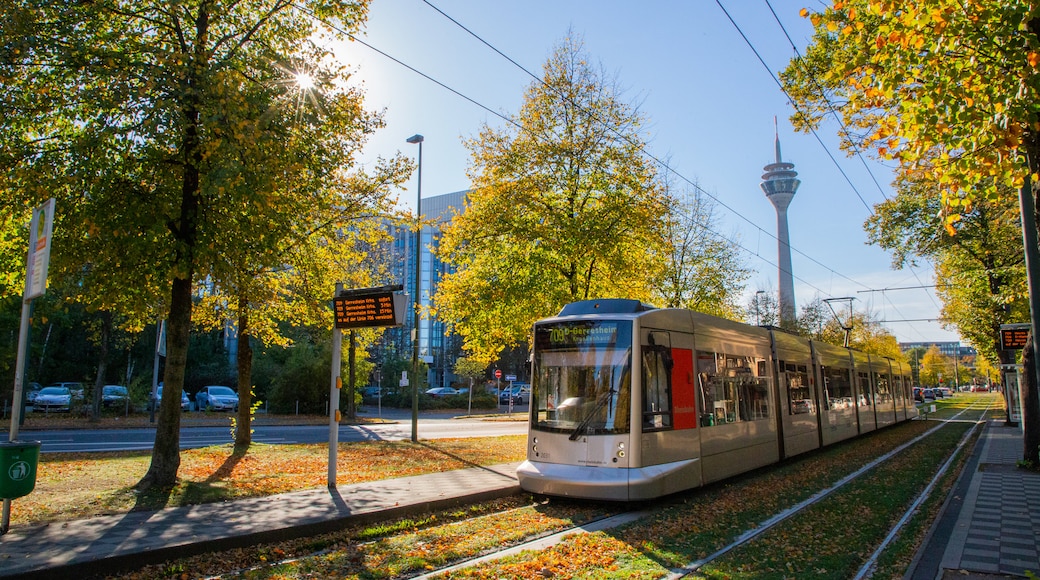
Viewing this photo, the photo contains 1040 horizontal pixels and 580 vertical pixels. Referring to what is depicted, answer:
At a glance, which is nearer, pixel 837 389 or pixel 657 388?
pixel 657 388

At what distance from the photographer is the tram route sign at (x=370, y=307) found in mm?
10461

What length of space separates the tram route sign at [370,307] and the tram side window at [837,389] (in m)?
13.1

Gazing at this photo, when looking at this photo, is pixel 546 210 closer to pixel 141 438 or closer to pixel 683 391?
pixel 683 391

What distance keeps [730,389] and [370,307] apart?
261 inches

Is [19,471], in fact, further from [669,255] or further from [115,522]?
[669,255]

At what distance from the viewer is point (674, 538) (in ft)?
24.7

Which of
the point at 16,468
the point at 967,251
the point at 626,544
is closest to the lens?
the point at 16,468

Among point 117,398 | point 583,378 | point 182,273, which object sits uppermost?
point 182,273

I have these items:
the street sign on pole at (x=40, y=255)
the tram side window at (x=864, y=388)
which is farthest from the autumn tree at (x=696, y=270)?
the street sign on pole at (x=40, y=255)

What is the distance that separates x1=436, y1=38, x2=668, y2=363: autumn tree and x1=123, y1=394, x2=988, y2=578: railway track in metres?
7.39

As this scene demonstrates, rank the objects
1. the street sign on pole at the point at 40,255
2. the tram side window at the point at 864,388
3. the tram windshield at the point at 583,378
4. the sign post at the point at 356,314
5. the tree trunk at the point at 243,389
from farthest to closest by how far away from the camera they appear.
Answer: the tram side window at the point at 864,388
the tree trunk at the point at 243,389
the sign post at the point at 356,314
the tram windshield at the point at 583,378
the street sign on pole at the point at 40,255

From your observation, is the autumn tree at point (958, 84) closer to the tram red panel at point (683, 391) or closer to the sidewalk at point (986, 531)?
the sidewalk at point (986, 531)

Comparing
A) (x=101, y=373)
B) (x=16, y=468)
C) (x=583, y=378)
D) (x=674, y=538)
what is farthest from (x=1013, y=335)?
(x=101, y=373)

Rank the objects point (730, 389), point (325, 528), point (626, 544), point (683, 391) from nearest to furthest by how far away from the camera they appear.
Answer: point (626, 544) → point (325, 528) → point (683, 391) → point (730, 389)
